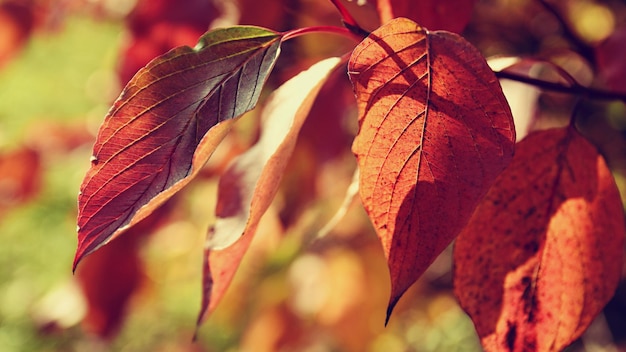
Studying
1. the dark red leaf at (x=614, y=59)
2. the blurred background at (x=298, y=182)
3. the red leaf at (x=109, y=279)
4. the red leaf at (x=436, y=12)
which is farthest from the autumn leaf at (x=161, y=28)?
the dark red leaf at (x=614, y=59)

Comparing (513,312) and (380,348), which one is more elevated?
(513,312)

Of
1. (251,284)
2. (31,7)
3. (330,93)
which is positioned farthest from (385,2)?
(251,284)

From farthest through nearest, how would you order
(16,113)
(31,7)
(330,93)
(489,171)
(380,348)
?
(16,113) < (380,348) < (31,7) < (330,93) < (489,171)

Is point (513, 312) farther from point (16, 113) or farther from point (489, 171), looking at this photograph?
point (16, 113)

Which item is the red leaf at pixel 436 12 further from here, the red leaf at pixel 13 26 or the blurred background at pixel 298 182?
the red leaf at pixel 13 26

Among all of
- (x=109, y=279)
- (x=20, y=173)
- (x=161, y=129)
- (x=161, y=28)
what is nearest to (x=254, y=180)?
(x=161, y=129)

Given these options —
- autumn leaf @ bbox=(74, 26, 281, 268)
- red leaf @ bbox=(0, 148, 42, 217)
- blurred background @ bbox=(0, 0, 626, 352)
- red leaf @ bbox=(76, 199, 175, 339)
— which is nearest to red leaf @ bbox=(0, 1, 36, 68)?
blurred background @ bbox=(0, 0, 626, 352)

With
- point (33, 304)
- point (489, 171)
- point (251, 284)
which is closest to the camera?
point (489, 171)
